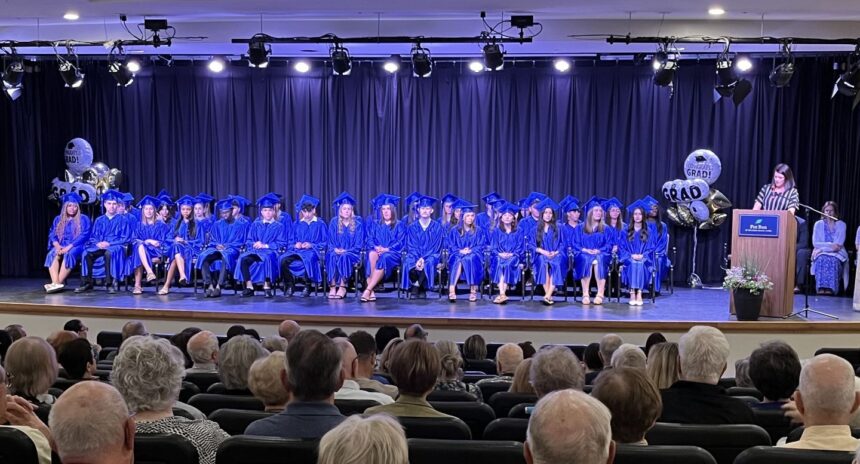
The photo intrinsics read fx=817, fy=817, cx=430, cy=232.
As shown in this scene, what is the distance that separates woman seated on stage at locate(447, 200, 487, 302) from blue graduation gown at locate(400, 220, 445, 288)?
146mm

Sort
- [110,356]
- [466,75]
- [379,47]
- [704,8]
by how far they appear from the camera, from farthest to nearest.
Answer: [466,75] < [379,47] < [704,8] < [110,356]

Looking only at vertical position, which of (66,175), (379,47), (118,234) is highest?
(379,47)

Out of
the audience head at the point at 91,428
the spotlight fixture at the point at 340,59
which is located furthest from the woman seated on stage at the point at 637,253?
the audience head at the point at 91,428

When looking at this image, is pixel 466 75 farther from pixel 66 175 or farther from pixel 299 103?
pixel 66 175

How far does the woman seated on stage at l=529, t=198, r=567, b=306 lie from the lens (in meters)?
9.47

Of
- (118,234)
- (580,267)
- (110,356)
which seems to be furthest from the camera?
(118,234)

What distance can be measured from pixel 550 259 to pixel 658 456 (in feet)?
23.9

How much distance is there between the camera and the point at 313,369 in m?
2.66

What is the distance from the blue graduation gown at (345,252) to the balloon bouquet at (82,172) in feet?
13.7

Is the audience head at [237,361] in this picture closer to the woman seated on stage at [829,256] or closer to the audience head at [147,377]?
the audience head at [147,377]

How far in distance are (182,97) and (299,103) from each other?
183 centimetres

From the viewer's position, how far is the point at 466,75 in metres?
12.0

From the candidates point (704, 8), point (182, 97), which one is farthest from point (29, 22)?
point (704, 8)

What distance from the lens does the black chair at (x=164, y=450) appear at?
2262 millimetres
